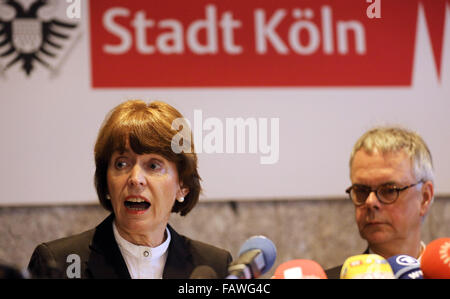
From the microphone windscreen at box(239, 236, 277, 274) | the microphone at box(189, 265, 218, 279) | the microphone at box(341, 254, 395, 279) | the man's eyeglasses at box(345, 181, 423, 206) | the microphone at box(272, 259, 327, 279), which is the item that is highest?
the man's eyeglasses at box(345, 181, 423, 206)

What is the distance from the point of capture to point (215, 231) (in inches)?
107

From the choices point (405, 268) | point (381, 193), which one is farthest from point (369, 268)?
point (381, 193)

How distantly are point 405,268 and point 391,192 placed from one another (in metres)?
0.48

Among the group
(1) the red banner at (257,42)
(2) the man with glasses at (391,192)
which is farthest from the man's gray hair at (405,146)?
(1) the red banner at (257,42)

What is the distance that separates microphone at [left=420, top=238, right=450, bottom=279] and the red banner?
0.98 m

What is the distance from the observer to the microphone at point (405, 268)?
1.80 meters

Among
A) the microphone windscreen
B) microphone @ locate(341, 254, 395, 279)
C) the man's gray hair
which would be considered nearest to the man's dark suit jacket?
the microphone windscreen

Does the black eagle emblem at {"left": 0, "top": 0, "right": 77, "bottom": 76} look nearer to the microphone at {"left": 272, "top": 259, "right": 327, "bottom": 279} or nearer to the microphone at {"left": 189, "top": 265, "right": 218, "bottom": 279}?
the microphone at {"left": 189, "top": 265, "right": 218, "bottom": 279}

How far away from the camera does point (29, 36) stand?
8.34 feet

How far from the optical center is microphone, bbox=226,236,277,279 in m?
Answer: 1.75

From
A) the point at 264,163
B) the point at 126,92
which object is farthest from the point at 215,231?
the point at 126,92

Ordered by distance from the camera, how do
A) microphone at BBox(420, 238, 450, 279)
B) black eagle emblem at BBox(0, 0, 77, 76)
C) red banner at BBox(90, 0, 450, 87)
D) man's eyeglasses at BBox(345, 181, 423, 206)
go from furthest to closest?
1. red banner at BBox(90, 0, 450, 87)
2. black eagle emblem at BBox(0, 0, 77, 76)
3. man's eyeglasses at BBox(345, 181, 423, 206)
4. microphone at BBox(420, 238, 450, 279)

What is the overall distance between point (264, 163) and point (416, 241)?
62 cm

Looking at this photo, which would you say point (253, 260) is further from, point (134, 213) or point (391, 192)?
point (391, 192)
